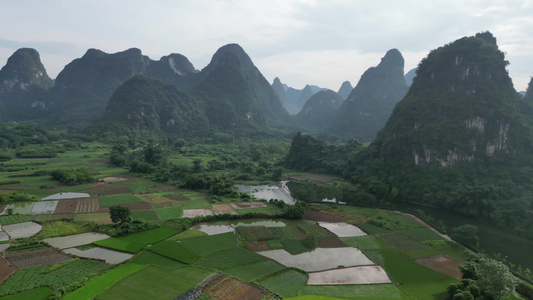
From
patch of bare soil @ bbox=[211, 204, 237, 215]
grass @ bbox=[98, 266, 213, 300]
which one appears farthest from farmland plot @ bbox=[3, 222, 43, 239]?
patch of bare soil @ bbox=[211, 204, 237, 215]

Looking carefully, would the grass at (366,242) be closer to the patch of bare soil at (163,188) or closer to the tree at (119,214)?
the tree at (119,214)

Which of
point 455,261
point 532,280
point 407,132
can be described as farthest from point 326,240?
point 407,132

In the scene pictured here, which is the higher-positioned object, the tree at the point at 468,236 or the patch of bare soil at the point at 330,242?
the tree at the point at 468,236

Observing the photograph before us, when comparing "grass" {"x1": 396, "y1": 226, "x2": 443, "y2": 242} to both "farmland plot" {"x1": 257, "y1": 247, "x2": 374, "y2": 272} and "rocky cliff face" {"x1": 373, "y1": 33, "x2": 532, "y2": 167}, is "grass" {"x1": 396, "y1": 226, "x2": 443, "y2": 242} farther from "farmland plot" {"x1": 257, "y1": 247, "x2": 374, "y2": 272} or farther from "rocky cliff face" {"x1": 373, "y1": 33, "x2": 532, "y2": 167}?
"rocky cliff face" {"x1": 373, "y1": 33, "x2": 532, "y2": 167}

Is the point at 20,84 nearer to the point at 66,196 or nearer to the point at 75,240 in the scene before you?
the point at 66,196

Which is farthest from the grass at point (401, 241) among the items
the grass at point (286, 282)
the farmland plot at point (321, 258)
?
the grass at point (286, 282)
